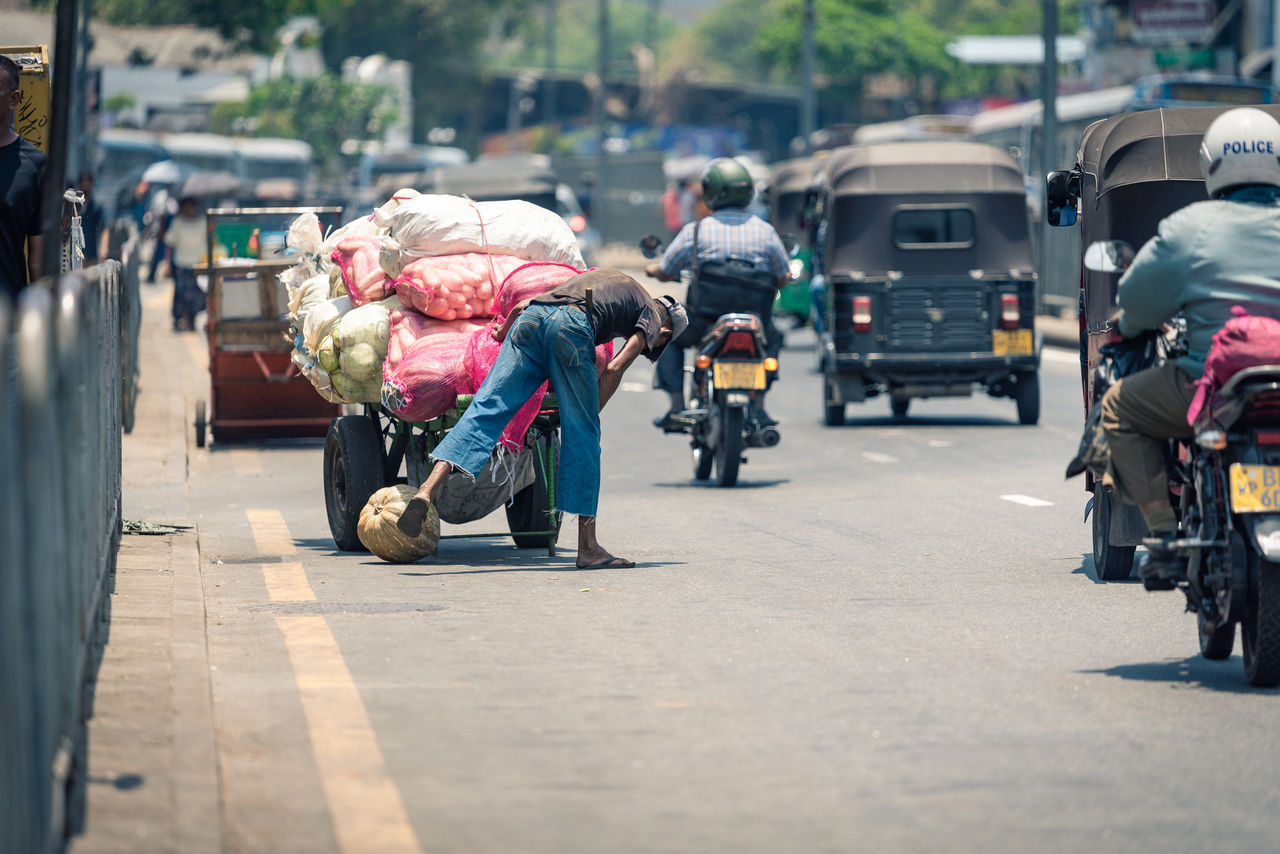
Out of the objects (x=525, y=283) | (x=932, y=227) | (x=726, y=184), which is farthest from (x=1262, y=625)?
(x=932, y=227)

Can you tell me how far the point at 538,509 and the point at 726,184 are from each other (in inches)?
152

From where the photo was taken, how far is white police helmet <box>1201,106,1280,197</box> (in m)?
A: 7.02

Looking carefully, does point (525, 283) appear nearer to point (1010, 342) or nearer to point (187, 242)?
point (1010, 342)

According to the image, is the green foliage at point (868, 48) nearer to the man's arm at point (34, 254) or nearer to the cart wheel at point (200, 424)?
the cart wheel at point (200, 424)

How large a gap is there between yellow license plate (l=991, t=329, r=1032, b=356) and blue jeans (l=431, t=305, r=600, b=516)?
28.6ft

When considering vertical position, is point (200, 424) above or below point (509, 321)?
below

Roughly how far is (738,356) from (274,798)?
8.07 meters

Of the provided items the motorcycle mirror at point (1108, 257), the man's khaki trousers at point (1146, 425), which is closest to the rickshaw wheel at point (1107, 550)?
the motorcycle mirror at point (1108, 257)

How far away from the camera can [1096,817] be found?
518cm

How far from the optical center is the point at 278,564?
9758 mm

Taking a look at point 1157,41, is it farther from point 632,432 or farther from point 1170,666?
point 1170,666

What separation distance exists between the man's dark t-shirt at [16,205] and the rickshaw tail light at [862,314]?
9.67 m

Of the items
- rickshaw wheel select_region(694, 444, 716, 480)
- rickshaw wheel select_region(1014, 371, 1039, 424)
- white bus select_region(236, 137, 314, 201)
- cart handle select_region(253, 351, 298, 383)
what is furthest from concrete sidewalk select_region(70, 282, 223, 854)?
white bus select_region(236, 137, 314, 201)

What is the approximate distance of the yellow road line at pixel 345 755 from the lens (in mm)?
4977
